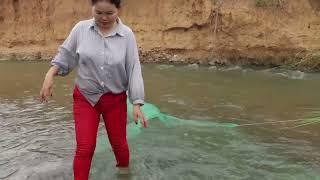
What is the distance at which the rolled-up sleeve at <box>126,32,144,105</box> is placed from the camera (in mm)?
4602

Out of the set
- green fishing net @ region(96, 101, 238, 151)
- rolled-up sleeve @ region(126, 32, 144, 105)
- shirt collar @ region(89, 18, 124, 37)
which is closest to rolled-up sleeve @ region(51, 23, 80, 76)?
shirt collar @ region(89, 18, 124, 37)

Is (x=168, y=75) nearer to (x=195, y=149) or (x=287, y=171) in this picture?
(x=195, y=149)

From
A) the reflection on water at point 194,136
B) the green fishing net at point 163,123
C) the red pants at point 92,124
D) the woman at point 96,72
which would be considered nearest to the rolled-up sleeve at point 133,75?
the woman at point 96,72

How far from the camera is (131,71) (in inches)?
184

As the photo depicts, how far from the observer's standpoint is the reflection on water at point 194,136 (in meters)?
5.46

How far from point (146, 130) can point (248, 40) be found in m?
7.44

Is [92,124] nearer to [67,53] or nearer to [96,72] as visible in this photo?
[96,72]

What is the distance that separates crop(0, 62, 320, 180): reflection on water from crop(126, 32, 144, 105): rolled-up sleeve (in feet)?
3.30

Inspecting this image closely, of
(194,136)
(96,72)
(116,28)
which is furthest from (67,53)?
(194,136)

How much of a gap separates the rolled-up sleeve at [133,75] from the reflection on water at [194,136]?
101cm

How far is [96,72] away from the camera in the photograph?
4574 mm

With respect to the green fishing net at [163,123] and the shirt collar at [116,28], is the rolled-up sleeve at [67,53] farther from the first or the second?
the green fishing net at [163,123]

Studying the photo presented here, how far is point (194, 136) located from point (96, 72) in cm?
252

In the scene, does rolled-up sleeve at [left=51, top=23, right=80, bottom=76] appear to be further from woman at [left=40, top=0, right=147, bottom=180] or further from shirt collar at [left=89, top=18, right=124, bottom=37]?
shirt collar at [left=89, top=18, right=124, bottom=37]
